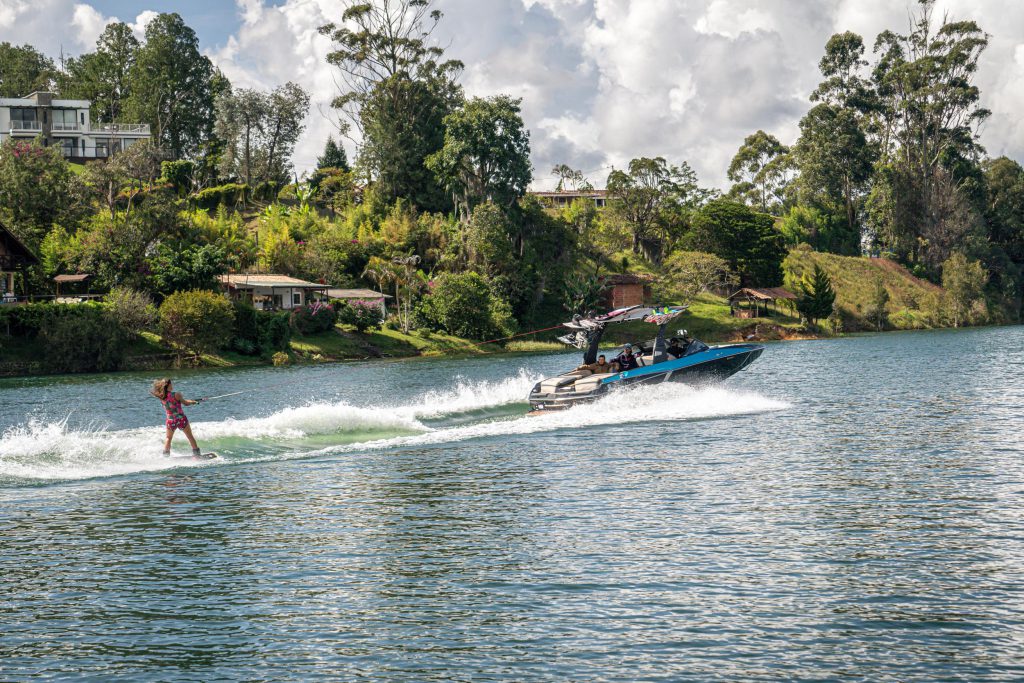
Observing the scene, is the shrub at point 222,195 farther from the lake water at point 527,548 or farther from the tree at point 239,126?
the lake water at point 527,548

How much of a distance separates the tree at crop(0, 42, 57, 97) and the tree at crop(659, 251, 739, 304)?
91.4 metres

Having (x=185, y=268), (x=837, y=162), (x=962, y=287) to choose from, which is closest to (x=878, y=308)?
(x=962, y=287)

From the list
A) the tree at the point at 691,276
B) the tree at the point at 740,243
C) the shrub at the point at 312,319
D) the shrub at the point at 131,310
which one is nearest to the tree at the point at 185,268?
the shrub at the point at 131,310

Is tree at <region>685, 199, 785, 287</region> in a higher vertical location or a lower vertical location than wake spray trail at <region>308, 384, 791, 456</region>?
higher

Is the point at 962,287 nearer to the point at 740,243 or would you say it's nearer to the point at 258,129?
the point at 740,243

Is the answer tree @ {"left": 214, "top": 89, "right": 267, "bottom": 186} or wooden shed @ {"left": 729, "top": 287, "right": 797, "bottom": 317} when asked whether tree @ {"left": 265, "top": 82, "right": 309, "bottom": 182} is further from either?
wooden shed @ {"left": 729, "top": 287, "right": 797, "bottom": 317}

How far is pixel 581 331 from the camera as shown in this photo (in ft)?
137

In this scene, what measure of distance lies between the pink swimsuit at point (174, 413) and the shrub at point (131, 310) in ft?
152

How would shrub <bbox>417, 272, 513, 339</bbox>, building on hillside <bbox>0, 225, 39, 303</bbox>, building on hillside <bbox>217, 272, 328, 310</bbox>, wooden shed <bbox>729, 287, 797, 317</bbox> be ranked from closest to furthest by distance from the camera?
building on hillside <bbox>0, 225, 39, 303</bbox>, building on hillside <bbox>217, 272, 328, 310</bbox>, shrub <bbox>417, 272, 513, 339</bbox>, wooden shed <bbox>729, 287, 797, 317</bbox>

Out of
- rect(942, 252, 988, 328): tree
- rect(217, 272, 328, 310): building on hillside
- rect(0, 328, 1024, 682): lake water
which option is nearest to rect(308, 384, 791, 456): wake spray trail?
rect(0, 328, 1024, 682): lake water

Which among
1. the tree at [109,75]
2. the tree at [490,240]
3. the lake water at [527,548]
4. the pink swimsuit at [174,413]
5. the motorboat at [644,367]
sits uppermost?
the tree at [109,75]

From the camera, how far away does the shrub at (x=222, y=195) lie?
111m

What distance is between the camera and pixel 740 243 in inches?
4508

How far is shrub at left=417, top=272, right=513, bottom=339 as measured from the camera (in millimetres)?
88500
